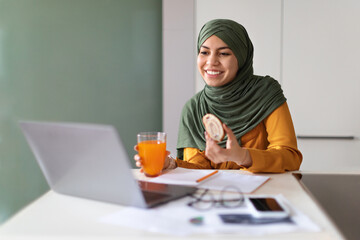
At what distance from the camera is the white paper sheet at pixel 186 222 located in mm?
680

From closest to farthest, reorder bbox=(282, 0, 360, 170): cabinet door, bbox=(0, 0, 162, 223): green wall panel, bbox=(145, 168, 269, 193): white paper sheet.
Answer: bbox=(145, 168, 269, 193): white paper sheet → bbox=(282, 0, 360, 170): cabinet door → bbox=(0, 0, 162, 223): green wall panel

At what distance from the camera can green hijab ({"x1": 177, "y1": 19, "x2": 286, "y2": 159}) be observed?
159 centimetres

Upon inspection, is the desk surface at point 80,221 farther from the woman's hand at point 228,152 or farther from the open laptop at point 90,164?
the woman's hand at point 228,152

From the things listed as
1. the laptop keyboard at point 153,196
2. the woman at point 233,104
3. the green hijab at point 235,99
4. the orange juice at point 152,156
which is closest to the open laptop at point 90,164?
the laptop keyboard at point 153,196

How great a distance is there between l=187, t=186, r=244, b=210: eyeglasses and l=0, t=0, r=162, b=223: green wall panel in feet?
6.42

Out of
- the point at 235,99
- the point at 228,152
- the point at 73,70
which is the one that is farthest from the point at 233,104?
the point at 73,70

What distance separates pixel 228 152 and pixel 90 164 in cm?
47

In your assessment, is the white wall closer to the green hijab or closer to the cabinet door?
the cabinet door

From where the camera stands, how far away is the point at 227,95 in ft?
5.46

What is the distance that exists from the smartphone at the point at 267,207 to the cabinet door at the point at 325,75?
1.83 meters

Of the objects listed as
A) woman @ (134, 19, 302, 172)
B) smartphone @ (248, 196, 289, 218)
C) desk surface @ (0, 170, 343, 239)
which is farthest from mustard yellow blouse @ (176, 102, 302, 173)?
smartphone @ (248, 196, 289, 218)

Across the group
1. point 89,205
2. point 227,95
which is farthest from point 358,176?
point 89,205

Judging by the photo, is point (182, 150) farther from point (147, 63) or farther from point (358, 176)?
point (147, 63)

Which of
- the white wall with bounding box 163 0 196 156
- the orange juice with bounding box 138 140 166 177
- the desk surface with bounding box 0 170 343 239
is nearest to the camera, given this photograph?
the desk surface with bounding box 0 170 343 239
